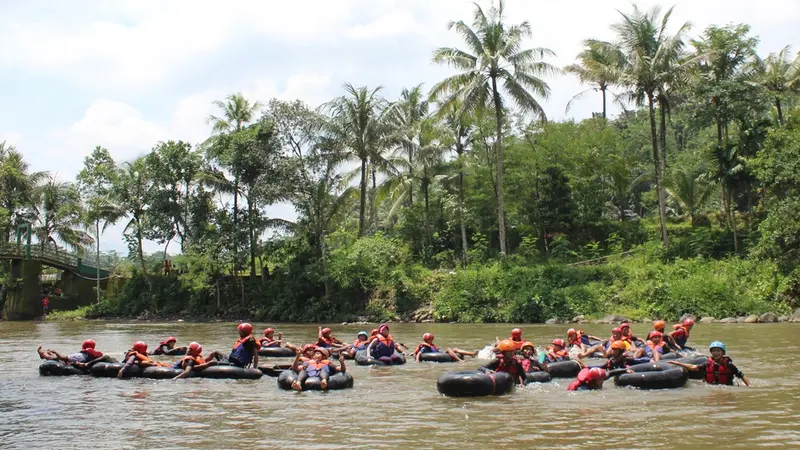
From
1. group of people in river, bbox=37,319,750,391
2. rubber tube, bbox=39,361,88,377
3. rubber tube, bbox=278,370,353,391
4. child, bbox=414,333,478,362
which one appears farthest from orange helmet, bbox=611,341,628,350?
rubber tube, bbox=39,361,88,377

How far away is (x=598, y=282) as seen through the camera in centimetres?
3444

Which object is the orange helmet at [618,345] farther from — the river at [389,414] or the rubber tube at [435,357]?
the rubber tube at [435,357]

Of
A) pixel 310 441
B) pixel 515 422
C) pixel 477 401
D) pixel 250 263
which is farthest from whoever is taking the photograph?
pixel 250 263

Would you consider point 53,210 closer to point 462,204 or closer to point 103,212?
point 103,212

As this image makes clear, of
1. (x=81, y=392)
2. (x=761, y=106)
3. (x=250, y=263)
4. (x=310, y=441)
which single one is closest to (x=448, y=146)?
(x=250, y=263)

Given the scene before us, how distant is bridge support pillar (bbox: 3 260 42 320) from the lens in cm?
4794

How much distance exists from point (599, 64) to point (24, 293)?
3828 cm

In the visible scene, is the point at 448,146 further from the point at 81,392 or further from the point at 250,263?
the point at 81,392

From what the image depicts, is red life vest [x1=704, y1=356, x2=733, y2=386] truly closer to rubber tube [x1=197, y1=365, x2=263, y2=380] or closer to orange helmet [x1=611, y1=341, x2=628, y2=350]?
orange helmet [x1=611, y1=341, x2=628, y2=350]

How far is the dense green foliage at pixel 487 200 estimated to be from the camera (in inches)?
1315

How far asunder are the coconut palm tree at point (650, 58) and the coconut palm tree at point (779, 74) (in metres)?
5.63

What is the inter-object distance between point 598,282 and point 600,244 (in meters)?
8.93

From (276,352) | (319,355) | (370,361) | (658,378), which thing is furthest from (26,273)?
(658,378)

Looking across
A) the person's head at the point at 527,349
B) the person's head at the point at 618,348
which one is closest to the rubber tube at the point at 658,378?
the person's head at the point at 618,348
